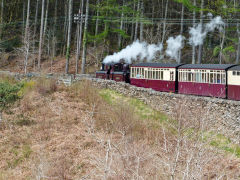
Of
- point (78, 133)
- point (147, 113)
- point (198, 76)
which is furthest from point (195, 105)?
point (78, 133)

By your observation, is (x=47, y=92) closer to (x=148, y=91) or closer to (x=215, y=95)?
(x=148, y=91)

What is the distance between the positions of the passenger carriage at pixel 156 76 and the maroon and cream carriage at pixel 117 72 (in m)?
0.96

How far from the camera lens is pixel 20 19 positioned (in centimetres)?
4794

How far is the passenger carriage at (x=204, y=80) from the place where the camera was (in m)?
18.5

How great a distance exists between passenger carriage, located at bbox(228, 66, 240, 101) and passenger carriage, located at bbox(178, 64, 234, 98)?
0.31 metres

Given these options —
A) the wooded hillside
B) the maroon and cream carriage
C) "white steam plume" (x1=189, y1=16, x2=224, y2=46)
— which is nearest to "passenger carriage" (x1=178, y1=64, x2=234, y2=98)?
the maroon and cream carriage

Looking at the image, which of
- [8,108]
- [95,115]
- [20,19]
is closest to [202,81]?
[95,115]

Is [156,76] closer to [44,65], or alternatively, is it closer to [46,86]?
[46,86]

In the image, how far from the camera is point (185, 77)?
20.5m

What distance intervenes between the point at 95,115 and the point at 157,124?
4.26m

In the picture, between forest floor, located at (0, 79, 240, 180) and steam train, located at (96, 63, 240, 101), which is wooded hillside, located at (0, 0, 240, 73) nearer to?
steam train, located at (96, 63, 240, 101)

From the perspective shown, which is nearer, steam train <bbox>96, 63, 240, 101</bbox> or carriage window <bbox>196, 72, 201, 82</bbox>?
steam train <bbox>96, 63, 240, 101</bbox>

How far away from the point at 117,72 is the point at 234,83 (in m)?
10.7

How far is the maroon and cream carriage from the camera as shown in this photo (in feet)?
81.9
